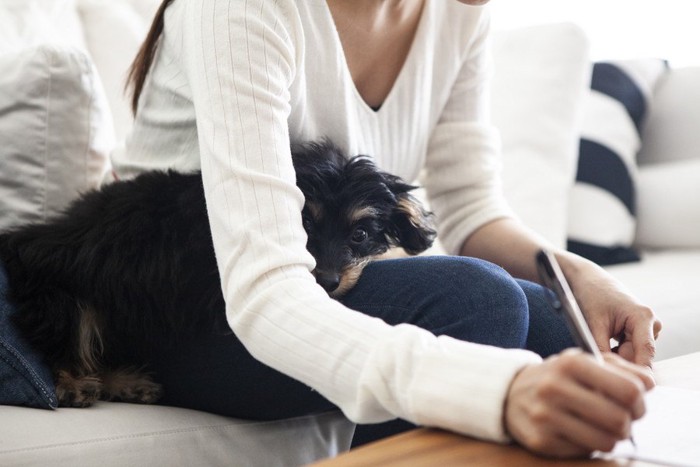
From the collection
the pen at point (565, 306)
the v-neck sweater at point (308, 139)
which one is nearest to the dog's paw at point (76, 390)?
the v-neck sweater at point (308, 139)

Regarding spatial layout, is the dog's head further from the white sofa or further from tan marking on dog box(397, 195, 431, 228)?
the white sofa

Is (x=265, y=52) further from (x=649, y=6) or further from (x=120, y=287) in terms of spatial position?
(x=649, y=6)

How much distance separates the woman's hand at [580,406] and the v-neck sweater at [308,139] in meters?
0.05

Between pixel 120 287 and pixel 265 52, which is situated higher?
pixel 265 52

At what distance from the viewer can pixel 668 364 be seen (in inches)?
46.7

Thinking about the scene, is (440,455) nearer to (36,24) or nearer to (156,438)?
(156,438)

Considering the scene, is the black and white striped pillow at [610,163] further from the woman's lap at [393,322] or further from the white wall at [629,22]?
the woman's lap at [393,322]

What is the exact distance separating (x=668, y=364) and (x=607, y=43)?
2.47 meters

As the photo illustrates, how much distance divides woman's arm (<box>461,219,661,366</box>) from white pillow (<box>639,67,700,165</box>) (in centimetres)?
142

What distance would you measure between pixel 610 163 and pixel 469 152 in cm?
103

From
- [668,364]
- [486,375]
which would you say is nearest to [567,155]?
[668,364]

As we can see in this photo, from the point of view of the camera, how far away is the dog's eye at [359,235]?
1.42 m

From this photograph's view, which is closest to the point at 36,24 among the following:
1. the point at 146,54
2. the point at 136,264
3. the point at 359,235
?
the point at 146,54

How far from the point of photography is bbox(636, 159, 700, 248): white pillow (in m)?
2.53
